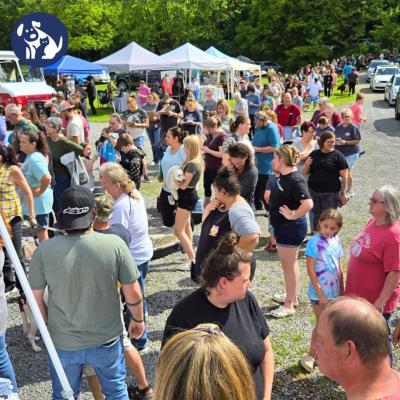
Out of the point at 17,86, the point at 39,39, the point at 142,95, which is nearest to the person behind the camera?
the point at 39,39

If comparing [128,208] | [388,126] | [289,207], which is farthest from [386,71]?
[128,208]

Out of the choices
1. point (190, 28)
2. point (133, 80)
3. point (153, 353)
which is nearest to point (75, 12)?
point (190, 28)

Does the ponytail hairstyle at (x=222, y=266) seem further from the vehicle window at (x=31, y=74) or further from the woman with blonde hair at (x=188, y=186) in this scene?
the vehicle window at (x=31, y=74)

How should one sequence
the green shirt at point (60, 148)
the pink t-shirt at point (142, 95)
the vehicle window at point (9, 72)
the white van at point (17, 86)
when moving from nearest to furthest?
the green shirt at point (60, 148), the white van at point (17, 86), the vehicle window at point (9, 72), the pink t-shirt at point (142, 95)

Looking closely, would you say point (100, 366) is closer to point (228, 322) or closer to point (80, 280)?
point (80, 280)

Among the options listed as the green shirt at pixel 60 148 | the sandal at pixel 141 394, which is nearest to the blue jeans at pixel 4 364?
the sandal at pixel 141 394

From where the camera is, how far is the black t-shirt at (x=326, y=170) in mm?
6258

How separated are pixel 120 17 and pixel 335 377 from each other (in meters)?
47.3

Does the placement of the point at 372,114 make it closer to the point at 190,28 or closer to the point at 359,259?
the point at 359,259

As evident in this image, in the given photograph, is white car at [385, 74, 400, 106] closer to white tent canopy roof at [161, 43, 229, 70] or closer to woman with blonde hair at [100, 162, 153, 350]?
white tent canopy roof at [161, 43, 229, 70]

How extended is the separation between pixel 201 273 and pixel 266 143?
5.30 m

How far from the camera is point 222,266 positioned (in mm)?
2625

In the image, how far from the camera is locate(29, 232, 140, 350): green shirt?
287cm

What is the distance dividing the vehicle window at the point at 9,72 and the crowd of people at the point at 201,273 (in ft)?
36.2
